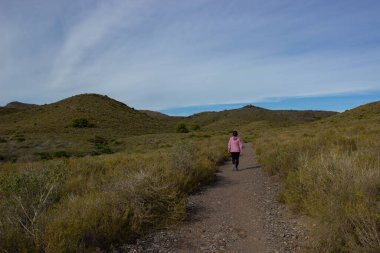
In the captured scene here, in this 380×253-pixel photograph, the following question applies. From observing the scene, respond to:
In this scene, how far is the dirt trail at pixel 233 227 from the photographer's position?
18.5 feet

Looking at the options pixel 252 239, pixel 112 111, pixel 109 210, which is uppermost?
pixel 112 111

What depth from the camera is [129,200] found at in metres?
6.76

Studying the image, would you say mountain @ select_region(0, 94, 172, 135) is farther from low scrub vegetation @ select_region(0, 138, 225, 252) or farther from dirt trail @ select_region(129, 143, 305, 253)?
low scrub vegetation @ select_region(0, 138, 225, 252)

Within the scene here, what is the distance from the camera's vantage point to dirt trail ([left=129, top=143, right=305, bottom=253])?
5637mm

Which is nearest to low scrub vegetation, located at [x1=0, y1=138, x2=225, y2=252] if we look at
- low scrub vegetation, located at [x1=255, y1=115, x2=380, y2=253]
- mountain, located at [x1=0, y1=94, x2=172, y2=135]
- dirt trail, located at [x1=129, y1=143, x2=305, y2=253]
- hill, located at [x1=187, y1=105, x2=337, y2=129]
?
dirt trail, located at [x1=129, y1=143, x2=305, y2=253]

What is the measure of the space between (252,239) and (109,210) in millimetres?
2633

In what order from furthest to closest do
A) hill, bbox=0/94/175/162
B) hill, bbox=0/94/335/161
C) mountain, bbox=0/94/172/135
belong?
mountain, bbox=0/94/172/135 < hill, bbox=0/94/335/161 < hill, bbox=0/94/175/162

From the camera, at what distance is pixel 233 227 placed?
6.56 m

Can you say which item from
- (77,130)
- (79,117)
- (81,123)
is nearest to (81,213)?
(77,130)

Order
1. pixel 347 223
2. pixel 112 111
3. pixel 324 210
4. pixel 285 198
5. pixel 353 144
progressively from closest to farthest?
pixel 347 223 → pixel 324 210 → pixel 285 198 → pixel 353 144 → pixel 112 111

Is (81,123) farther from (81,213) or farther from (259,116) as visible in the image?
(259,116)

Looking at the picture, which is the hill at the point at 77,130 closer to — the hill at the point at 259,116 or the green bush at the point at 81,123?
the green bush at the point at 81,123

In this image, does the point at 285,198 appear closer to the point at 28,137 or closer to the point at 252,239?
the point at 252,239

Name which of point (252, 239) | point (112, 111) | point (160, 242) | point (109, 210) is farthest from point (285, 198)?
point (112, 111)
